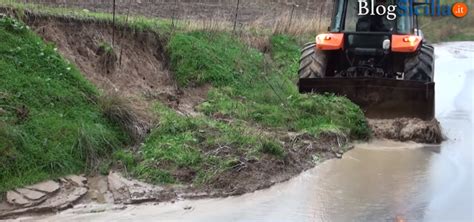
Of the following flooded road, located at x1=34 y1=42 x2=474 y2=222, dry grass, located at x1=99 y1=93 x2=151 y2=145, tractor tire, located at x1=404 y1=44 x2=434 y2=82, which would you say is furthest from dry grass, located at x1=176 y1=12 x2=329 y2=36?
flooded road, located at x1=34 y1=42 x2=474 y2=222

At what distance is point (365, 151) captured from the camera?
8.48 meters

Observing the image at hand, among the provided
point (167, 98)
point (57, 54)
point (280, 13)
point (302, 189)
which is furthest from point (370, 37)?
point (280, 13)

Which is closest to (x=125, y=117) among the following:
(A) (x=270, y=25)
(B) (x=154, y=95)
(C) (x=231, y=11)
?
(B) (x=154, y=95)

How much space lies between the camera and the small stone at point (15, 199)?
19.9 ft

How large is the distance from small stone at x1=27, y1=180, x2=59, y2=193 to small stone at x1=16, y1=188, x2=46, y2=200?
0.21ft

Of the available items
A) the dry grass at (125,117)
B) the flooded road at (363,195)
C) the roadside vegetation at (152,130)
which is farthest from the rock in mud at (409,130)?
the dry grass at (125,117)

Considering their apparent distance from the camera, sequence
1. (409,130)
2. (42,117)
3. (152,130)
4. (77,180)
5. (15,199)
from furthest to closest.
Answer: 1. (409,130)
2. (152,130)
3. (42,117)
4. (77,180)
5. (15,199)

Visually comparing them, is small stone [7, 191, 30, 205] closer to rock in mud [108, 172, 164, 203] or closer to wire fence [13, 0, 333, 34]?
rock in mud [108, 172, 164, 203]

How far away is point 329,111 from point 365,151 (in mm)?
947

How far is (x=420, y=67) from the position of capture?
9.75 metres

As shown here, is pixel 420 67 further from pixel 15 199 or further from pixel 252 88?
pixel 15 199

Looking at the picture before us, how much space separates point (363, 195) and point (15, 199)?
11.8 feet

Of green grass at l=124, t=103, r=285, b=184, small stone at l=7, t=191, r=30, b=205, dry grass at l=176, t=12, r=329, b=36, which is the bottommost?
small stone at l=7, t=191, r=30, b=205

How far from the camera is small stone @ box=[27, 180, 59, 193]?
20.7 ft
